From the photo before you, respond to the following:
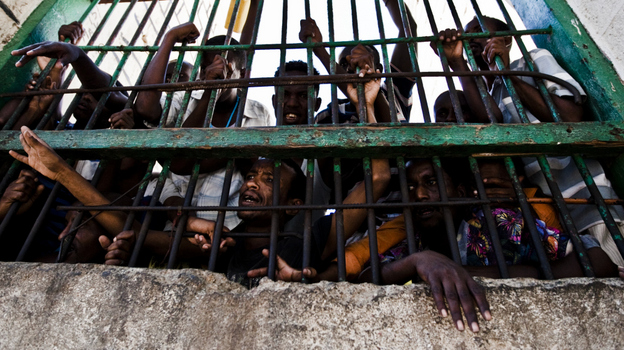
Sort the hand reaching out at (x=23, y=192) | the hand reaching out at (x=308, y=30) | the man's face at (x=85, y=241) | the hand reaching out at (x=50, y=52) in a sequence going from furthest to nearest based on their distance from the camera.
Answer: the hand reaching out at (x=308, y=30) < the hand reaching out at (x=50, y=52) < the man's face at (x=85, y=241) < the hand reaching out at (x=23, y=192)

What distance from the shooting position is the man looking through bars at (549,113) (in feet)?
5.22

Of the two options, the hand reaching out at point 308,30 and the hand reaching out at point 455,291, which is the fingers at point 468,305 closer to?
the hand reaching out at point 455,291

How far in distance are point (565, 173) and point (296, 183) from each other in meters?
1.29

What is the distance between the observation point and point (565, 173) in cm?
181

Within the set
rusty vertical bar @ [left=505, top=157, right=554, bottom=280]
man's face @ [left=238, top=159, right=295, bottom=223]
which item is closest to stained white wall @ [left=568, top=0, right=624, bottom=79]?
rusty vertical bar @ [left=505, top=157, right=554, bottom=280]

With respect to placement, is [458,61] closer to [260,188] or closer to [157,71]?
[260,188]

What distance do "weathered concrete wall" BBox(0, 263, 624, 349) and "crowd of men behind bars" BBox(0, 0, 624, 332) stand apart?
0.29 feet

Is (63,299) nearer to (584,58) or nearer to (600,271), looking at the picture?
(600,271)

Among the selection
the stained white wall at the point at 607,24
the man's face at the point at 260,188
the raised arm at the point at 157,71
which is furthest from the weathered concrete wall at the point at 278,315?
the raised arm at the point at 157,71

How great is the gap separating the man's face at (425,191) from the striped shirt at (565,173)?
387mm

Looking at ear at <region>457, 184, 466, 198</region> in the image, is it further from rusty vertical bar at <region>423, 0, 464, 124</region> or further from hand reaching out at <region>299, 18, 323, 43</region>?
hand reaching out at <region>299, 18, 323, 43</region>

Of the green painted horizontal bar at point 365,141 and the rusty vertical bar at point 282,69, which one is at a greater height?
the rusty vertical bar at point 282,69

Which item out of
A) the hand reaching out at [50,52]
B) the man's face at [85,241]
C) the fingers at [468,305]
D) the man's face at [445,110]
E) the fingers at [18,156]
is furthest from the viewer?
the man's face at [445,110]

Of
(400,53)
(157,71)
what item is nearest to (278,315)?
(157,71)
